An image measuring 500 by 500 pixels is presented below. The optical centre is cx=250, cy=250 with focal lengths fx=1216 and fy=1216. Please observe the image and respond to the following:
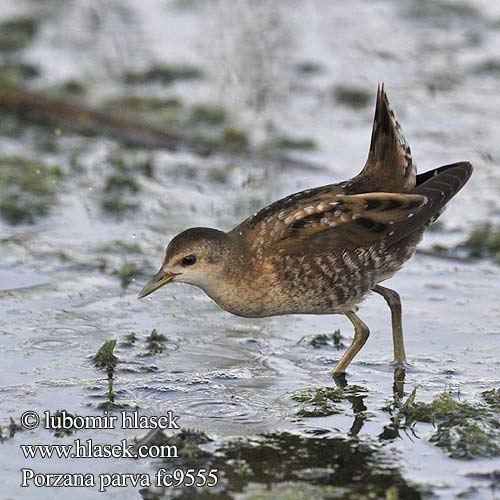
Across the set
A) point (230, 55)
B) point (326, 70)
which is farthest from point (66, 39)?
point (326, 70)

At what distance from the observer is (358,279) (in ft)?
21.4

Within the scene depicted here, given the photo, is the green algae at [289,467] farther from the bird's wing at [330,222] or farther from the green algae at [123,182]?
the green algae at [123,182]

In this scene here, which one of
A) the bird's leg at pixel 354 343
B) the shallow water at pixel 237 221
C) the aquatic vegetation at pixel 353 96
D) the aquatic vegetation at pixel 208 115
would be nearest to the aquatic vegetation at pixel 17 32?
the shallow water at pixel 237 221

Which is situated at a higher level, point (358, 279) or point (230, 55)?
point (230, 55)

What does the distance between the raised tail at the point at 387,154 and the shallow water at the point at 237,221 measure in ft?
3.06

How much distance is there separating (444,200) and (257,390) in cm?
156

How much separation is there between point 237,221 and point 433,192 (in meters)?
2.35

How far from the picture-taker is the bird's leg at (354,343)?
6500mm

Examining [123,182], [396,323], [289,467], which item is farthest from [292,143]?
[289,467]

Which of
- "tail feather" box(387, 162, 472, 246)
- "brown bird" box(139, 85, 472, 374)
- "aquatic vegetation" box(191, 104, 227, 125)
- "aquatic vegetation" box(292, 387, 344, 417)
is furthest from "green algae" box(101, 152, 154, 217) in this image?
"aquatic vegetation" box(292, 387, 344, 417)

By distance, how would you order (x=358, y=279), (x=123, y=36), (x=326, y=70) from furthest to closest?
(x=123, y=36), (x=326, y=70), (x=358, y=279)

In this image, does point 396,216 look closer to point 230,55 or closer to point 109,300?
point 109,300

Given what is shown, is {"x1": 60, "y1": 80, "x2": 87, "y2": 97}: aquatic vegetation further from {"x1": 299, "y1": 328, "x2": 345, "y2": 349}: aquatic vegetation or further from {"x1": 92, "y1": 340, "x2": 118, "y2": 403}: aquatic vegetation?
{"x1": 92, "y1": 340, "x2": 118, "y2": 403}: aquatic vegetation

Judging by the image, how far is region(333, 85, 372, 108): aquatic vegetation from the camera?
11.5m
